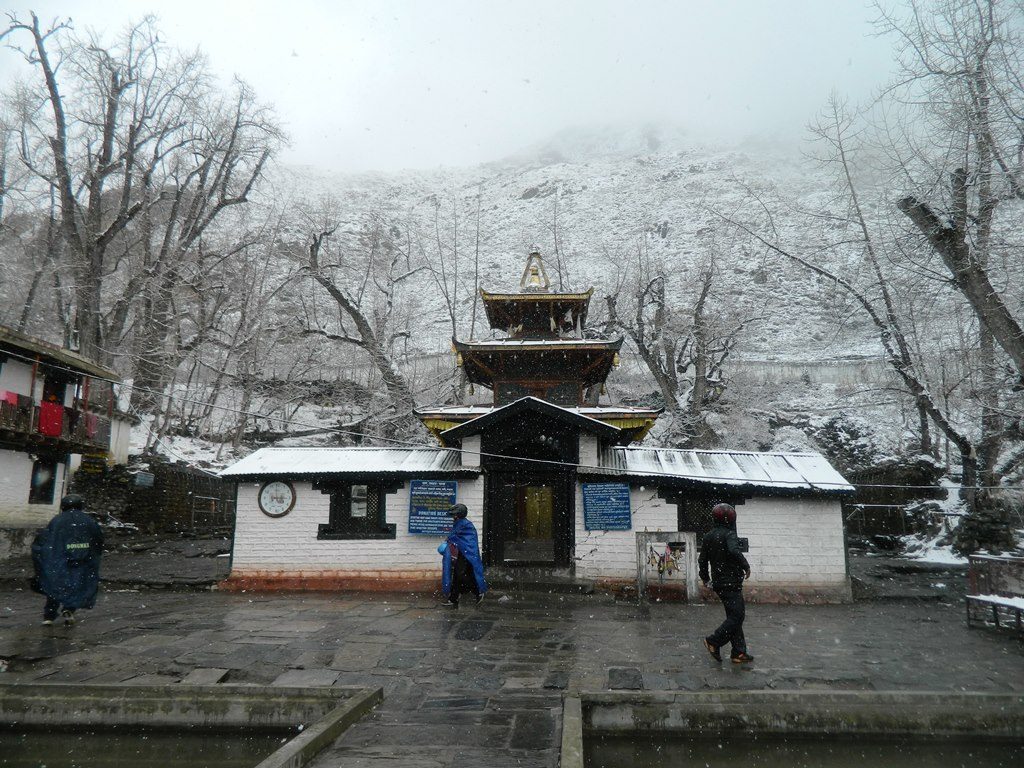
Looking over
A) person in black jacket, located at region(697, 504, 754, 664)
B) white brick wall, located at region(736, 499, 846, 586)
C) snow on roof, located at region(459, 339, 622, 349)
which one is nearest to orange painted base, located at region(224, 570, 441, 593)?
white brick wall, located at region(736, 499, 846, 586)

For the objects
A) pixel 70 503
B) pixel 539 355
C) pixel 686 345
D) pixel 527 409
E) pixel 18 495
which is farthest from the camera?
pixel 686 345

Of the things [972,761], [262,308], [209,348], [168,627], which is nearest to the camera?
[972,761]

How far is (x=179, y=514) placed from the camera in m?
23.5

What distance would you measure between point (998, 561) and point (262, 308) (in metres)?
28.3

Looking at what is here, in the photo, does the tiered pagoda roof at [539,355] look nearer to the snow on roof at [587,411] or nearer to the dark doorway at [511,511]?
the snow on roof at [587,411]

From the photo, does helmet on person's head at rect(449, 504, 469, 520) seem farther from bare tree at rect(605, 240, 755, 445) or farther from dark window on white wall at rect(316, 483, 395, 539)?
bare tree at rect(605, 240, 755, 445)

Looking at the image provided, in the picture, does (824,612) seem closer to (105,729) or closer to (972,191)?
(972,191)

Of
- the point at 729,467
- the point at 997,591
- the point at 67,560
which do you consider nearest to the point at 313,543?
the point at 67,560

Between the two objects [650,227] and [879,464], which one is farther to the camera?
[650,227]

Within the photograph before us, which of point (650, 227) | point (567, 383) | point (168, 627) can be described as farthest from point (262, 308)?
point (650, 227)

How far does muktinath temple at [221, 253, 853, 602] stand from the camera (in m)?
12.9

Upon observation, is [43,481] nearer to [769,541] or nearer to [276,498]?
[276,498]

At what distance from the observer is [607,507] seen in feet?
43.9

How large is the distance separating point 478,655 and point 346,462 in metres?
7.16
